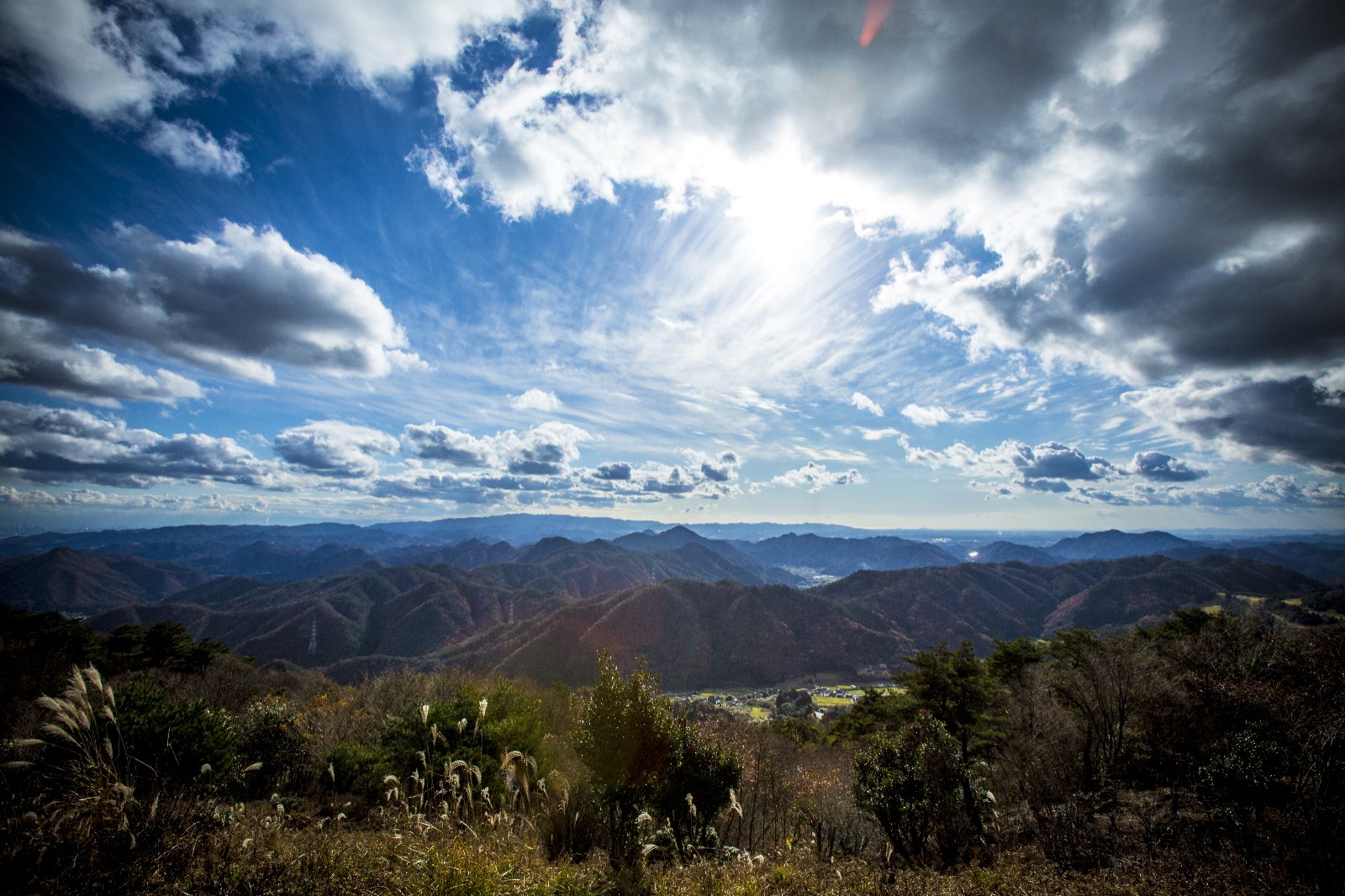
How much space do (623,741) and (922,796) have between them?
841 centimetres

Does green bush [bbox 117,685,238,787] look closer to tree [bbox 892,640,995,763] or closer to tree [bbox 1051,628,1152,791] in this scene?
tree [bbox 1051,628,1152,791]

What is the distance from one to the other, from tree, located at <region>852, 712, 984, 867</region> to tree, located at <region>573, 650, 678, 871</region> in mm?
6182

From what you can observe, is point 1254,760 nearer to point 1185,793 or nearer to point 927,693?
point 1185,793

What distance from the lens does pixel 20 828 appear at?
16.4ft

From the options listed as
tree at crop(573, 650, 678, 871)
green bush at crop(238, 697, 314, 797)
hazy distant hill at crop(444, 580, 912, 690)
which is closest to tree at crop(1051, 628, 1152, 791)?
tree at crop(573, 650, 678, 871)

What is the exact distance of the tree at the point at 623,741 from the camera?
12.4 meters

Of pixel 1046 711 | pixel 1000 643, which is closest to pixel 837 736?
pixel 1000 643

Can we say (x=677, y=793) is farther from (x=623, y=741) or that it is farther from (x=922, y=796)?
(x=922, y=796)

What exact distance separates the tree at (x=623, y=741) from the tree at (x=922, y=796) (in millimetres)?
6182

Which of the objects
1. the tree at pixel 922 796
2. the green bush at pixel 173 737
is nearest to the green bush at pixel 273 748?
the green bush at pixel 173 737

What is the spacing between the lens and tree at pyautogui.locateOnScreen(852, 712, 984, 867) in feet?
42.8

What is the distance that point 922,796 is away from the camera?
13.5m

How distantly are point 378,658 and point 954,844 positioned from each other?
17420cm

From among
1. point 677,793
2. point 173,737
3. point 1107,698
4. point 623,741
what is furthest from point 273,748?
point 1107,698
